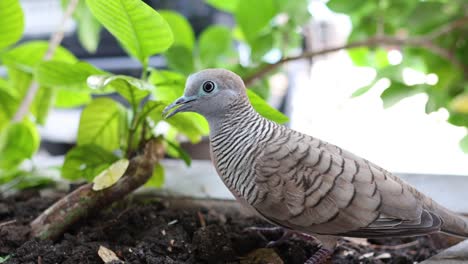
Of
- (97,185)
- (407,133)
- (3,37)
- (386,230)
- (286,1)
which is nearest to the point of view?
(386,230)

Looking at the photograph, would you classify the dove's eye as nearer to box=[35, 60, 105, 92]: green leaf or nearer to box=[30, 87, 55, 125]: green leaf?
box=[35, 60, 105, 92]: green leaf

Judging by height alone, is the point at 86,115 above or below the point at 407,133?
below

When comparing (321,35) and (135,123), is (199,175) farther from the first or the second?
(321,35)

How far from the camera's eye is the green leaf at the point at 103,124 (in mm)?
1170

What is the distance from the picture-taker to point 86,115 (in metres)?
1.17

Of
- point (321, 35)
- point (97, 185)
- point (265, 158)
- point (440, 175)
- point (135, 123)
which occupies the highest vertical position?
point (321, 35)

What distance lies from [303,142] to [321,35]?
1.82 metres

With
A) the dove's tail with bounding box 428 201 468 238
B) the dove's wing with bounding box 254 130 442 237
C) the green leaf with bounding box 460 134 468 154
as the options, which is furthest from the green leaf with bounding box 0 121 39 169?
the green leaf with bounding box 460 134 468 154

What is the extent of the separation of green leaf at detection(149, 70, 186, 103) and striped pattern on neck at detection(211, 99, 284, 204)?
0.17 m

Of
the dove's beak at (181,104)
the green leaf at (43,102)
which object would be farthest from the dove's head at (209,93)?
the green leaf at (43,102)

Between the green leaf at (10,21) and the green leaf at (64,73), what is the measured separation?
165 mm

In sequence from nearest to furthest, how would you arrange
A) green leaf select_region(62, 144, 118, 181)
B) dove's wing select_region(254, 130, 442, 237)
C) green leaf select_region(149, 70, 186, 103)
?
dove's wing select_region(254, 130, 442, 237) → green leaf select_region(149, 70, 186, 103) → green leaf select_region(62, 144, 118, 181)

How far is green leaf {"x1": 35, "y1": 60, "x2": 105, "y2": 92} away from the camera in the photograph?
0.99 meters

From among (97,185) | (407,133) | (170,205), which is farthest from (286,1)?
(407,133)
